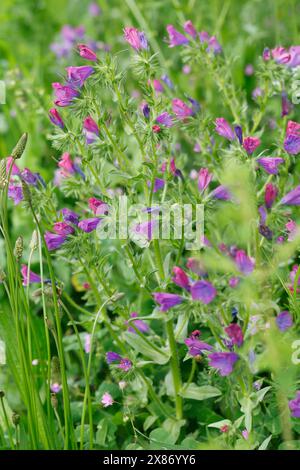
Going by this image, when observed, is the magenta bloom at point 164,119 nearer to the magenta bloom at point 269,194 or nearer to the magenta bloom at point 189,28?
the magenta bloom at point 269,194

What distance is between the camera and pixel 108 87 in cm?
118

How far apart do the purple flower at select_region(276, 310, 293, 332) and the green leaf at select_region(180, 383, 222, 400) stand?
0.24m

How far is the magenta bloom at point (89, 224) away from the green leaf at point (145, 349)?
0.22 metres

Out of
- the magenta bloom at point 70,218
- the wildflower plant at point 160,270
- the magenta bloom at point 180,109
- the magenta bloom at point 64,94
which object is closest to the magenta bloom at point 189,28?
the wildflower plant at point 160,270

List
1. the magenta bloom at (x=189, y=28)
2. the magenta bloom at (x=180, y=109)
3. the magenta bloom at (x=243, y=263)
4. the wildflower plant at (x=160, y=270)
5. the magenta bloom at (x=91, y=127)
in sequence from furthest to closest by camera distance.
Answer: the magenta bloom at (x=189, y=28), the magenta bloom at (x=180, y=109), the magenta bloom at (x=91, y=127), the wildflower plant at (x=160, y=270), the magenta bloom at (x=243, y=263)

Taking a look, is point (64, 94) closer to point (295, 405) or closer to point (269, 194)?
point (269, 194)

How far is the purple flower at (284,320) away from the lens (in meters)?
1.05

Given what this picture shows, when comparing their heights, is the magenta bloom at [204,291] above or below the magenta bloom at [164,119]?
Answer: below

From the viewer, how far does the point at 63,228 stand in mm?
1187

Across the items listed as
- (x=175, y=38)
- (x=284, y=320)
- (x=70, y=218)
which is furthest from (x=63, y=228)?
(x=175, y=38)

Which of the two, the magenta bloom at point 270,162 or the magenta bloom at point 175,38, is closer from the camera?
Result: the magenta bloom at point 270,162

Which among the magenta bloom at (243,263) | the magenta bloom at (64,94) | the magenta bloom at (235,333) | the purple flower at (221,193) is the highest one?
the magenta bloom at (64,94)

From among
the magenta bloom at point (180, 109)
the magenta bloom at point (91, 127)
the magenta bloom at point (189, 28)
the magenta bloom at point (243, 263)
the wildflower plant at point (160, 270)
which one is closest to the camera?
the magenta bloom at point (243, 263)
